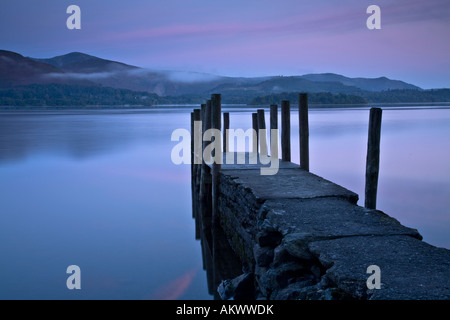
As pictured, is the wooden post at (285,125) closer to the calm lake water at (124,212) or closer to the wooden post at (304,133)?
the wooden post at (304,133)

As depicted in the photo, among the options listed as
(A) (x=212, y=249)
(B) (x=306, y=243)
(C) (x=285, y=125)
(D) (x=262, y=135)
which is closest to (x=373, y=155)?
(B) (x=306, y=243)

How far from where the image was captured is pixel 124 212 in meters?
11.6

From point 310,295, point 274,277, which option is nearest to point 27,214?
point 274,277

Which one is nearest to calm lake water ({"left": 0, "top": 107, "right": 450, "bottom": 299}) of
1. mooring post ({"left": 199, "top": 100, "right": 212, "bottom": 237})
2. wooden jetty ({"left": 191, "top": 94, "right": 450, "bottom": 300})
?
mooring post ({"left": 199, "top": 100, "right": 212, "bottom": 237})

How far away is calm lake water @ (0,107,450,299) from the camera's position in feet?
23.5

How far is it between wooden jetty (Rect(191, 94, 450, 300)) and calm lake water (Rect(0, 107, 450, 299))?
0.88m

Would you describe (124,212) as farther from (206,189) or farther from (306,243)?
(306,243)

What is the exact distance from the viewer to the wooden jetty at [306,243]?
3.58m

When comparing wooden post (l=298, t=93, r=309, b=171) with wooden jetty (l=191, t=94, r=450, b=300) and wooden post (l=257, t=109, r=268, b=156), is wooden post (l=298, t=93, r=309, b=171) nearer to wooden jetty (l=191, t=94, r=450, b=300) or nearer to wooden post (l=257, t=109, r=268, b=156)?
Result: wooden jetty (l=191, t=94, r=450, b=300)

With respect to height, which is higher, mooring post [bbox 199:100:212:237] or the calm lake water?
mooring post [bbox 199:100:212:237]

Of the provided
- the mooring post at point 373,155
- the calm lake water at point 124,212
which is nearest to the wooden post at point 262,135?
the calm lake water at point 124,212

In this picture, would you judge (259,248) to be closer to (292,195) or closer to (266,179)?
(292,195)
